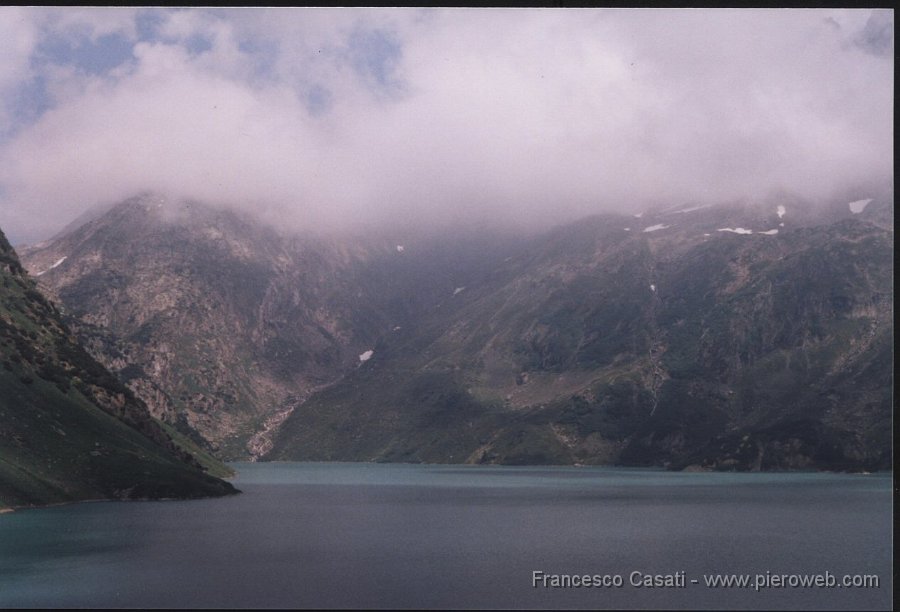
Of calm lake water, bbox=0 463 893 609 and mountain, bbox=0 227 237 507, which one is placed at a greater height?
mountain, bbox=0 227 237 507

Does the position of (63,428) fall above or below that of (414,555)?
above

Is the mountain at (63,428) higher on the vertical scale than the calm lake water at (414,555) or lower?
higher

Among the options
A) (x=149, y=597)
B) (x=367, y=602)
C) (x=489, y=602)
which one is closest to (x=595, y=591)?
(x=489, y=602)

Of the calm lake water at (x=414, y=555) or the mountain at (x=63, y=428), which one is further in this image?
the mountain at (x=63, y=428)

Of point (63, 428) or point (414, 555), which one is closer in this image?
point (414, 555)
